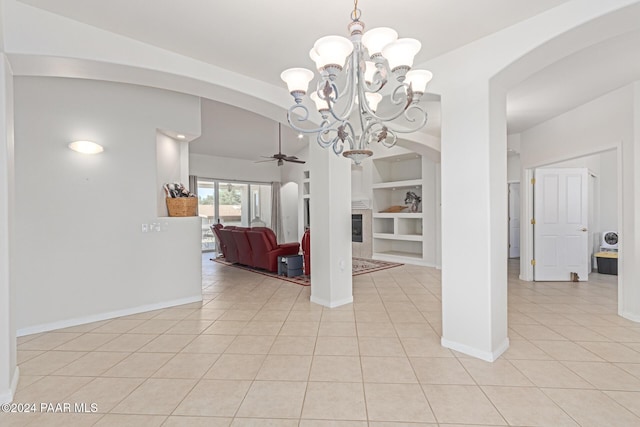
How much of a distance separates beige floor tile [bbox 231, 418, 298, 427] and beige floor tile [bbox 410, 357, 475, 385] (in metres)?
1.01

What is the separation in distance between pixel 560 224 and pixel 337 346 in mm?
4915

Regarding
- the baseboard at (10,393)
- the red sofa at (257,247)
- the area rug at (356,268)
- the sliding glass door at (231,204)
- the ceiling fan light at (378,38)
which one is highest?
the ceiling fan light at (378,38)

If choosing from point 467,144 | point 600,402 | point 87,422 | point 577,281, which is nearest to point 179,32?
point 467,144

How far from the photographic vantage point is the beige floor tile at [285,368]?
2344 mm

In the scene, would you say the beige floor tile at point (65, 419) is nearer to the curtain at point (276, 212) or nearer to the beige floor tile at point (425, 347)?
the beige floor tile at point (425, 347)

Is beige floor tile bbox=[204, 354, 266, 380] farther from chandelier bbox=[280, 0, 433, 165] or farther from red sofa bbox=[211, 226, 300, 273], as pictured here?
red sofa bbox=[211, 226, 300, 273]

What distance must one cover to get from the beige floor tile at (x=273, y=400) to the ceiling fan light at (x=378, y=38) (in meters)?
2.23

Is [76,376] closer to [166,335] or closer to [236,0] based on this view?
[166,335]

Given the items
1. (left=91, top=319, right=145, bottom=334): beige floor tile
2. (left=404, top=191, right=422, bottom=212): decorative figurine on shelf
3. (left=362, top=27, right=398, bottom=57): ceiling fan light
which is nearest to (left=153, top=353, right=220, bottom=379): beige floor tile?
(left=91, top=319, right=145, bottom=334): beige floor tile

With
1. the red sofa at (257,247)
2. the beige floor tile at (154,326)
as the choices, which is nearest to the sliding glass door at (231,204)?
the red sofa at (257,247)

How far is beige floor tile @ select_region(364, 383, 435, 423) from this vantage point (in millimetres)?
1883

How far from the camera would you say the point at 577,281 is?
536cm

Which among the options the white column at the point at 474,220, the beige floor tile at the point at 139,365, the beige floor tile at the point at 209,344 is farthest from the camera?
the beige floor tile at the point at 209,344

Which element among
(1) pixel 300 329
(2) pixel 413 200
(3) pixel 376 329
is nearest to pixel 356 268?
(2) pixel 413 200
